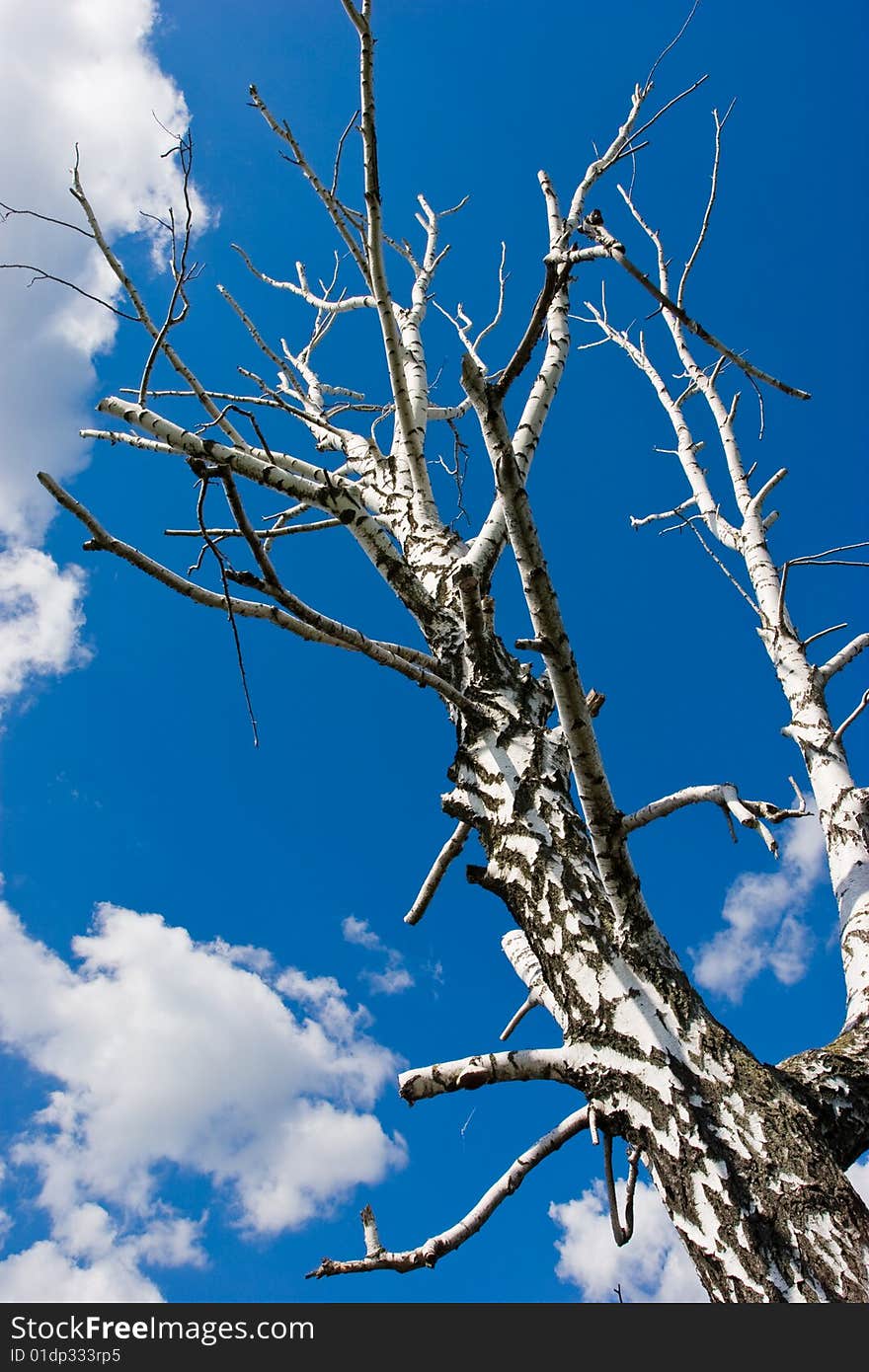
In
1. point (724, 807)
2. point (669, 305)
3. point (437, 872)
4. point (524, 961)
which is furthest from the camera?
point (437, 872)

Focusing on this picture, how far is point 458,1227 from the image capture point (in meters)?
1.97

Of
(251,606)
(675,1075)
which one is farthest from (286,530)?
(675,1075)

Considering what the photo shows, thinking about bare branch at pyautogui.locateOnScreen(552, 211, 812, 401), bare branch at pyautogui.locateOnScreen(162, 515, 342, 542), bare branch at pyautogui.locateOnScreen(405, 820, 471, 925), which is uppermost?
bare branch at pyautogui.locateOnScreen(162, 515, 342, 542)

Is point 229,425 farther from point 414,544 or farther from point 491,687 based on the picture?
point 491,687

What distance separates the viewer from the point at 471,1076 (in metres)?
1.76

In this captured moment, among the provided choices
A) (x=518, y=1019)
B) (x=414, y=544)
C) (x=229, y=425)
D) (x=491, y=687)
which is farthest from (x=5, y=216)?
(x=518, y=1019)

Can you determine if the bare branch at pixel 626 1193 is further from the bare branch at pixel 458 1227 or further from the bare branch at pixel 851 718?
the bare branch at pixel 851 718

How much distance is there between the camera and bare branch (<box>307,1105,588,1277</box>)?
1917 millimetres

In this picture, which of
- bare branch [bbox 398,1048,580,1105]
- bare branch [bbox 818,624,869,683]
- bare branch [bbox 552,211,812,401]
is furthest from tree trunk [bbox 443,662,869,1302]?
bare branch [bbox 818,624,869,683]

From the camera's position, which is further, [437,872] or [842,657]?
[842,657]

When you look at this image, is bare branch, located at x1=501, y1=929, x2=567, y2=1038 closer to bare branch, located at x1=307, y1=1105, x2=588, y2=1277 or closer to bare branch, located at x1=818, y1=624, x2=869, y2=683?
bare branch, located at x1=307, y1=1105, x2=588, y2=1277

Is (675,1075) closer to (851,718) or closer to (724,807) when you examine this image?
(724,807)
